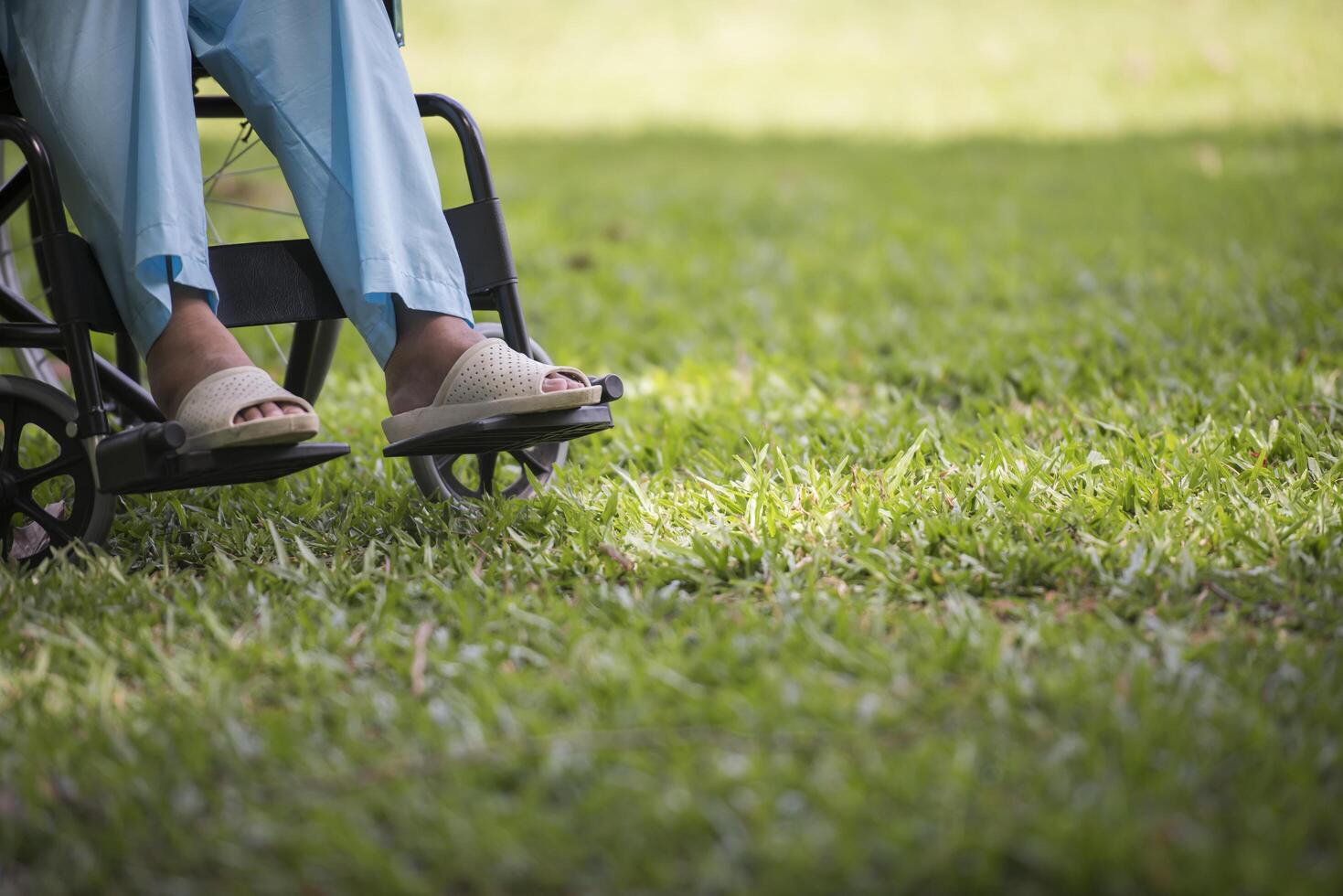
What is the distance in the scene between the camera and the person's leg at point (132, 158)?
145 cm

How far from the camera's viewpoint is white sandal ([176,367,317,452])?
4.41 ft

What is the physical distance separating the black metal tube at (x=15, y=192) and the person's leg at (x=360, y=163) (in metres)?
0.37

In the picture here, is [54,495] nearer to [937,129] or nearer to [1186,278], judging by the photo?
[1186,278]

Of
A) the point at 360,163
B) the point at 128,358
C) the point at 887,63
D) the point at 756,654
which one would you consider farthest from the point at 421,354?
the point at 887,63

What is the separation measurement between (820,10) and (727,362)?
360 inches

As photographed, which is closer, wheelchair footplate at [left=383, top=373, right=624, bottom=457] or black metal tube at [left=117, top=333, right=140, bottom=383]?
wheelchair footplate at [left=383, top=373, right=624, bottom=457]

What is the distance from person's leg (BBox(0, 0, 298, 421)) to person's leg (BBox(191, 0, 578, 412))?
13 centimetres

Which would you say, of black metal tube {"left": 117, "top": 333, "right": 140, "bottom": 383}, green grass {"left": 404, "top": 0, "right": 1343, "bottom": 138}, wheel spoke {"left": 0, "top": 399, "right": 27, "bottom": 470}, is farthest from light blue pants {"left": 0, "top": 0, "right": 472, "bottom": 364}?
green grass {"left": 404, "top": 0, "right": 1343, "bottom": 138}

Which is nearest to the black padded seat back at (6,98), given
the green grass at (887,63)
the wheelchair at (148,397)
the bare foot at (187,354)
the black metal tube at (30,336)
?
the wheelchair at (148,397)

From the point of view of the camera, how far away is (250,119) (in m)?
1.67

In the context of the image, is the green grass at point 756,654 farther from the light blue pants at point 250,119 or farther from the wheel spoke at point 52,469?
the light blue pants at point 250,119

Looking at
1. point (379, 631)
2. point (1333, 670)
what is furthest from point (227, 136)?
point (1333, 670)

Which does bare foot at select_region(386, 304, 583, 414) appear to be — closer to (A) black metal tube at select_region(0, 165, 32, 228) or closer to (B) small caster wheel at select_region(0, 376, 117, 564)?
(B) small caster wheel at select_region(0, 376, 117, 564)

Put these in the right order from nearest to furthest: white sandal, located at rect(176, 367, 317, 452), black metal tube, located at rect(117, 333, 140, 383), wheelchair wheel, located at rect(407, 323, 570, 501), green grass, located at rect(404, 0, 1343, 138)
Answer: white sandal, located at rect(176, 367, 317, 452)
wheelchair wheel, located at rect(407, 323, 570, 501)
black metal tube, located at rect(117, 333, 140, 383)
green grass, located at rect(404, 0, 1343, 138)
